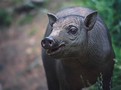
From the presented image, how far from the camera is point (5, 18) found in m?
14.4

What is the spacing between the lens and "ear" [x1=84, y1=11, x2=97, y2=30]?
6297 mm

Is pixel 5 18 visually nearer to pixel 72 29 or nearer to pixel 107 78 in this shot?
pixel 107 78

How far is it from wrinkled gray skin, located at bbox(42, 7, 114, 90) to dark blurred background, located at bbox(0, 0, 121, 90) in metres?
4.22

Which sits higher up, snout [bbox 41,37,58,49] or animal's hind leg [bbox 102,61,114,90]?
snout [bbox 41,37,58,49]

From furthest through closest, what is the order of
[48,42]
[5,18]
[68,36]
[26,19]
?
[5,18], [26,19], [68,36], [48,42]

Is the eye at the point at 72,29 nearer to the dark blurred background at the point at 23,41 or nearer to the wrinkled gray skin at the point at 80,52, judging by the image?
the wrinkled gray skin at the point at 80,52

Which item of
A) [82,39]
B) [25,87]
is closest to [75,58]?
[82,39]

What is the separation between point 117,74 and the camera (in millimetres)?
7578

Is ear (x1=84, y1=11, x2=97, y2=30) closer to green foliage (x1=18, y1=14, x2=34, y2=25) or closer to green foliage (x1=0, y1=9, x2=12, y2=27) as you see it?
green foliage (x1=18, y1=14, x2=34, y2=25)

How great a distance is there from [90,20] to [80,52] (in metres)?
0.43

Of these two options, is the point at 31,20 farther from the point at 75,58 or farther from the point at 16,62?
the point at 75,58

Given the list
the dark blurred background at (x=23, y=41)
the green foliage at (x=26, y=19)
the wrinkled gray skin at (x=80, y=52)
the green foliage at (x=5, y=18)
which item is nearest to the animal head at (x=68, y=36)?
the wrinkled gray skin at (x=80, y=52)

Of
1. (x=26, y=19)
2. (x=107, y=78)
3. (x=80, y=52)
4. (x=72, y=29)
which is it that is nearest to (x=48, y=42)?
(x=72, y=29)

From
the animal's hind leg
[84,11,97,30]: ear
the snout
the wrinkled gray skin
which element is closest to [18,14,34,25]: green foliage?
the wrinkled gray skin
